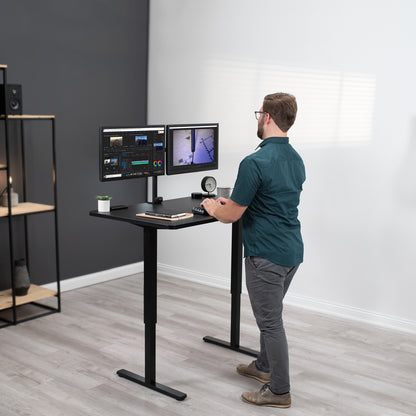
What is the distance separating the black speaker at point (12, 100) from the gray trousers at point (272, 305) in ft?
6.38

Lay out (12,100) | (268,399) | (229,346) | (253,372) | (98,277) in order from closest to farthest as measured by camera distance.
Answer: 1. (268,399)
2. (253,372)
3. (229,346)
4. (12,100)
5. (98,277)

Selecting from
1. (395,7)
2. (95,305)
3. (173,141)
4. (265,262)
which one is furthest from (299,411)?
(395,7)

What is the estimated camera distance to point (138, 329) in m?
3.91

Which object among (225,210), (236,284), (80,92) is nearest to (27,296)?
(236,284)

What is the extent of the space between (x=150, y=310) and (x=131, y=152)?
890mm

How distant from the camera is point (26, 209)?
3.98m

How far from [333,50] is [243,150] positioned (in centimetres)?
105

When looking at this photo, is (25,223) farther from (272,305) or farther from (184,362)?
(272,305)

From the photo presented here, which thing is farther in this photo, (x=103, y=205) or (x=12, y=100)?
(x=12, y=100)

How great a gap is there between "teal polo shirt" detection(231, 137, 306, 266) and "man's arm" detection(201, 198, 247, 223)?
4cm

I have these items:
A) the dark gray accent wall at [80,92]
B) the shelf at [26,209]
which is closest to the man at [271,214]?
the shelf at [26,209]

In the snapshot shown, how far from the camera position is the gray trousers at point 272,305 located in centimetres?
276

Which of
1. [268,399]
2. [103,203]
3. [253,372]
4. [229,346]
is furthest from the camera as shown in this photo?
[229,346]

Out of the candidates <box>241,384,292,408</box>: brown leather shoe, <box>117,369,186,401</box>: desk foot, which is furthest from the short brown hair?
<box>117,369,186,401</box>: desk foot
